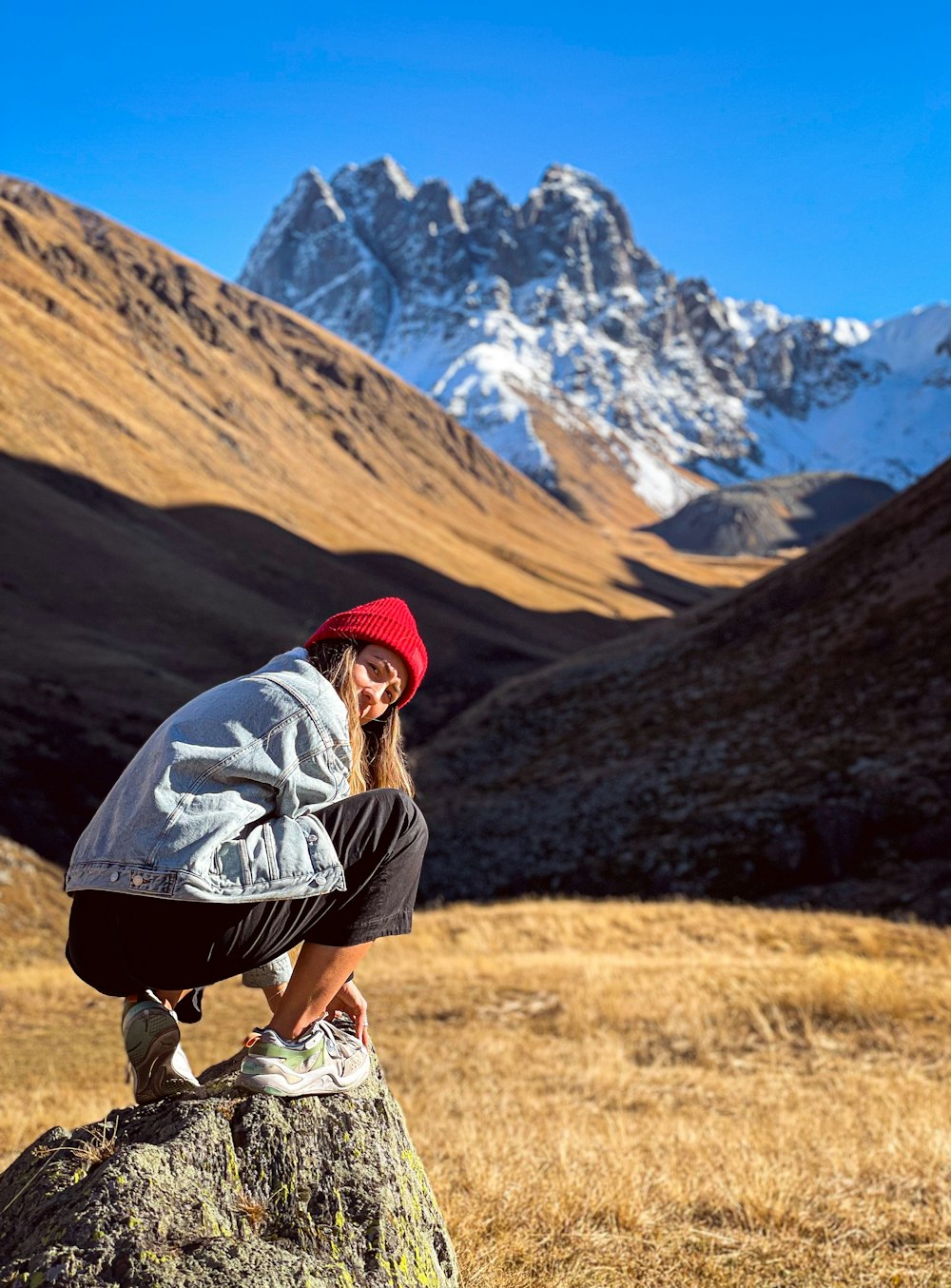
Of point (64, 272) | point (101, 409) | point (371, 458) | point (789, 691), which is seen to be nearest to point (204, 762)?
point (789, 691)

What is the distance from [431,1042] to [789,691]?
2135cm

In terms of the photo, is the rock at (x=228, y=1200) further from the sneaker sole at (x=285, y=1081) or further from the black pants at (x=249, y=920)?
the black pants at (x=249, y=920)

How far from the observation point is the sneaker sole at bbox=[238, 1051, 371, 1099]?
11.8ft

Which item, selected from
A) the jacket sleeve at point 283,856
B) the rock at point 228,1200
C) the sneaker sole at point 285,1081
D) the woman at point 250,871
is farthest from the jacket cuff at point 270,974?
the jacket sleeve at point 283,856

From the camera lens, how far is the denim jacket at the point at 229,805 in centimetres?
340

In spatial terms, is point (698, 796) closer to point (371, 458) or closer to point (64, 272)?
point (64, 272)

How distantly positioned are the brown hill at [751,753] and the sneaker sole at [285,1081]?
18.2 m

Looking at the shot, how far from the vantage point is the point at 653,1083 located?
9.88 metres

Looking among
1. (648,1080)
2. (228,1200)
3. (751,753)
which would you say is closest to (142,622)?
(751,753)

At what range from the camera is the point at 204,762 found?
346 cm

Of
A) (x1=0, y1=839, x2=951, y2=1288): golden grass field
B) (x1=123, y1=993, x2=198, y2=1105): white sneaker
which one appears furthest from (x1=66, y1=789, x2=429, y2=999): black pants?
(x1=0, y1=839, x2=951, y2=1288): golden grass field

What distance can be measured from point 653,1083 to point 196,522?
70.3m

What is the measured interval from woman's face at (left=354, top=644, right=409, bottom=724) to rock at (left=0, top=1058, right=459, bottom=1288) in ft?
4.65

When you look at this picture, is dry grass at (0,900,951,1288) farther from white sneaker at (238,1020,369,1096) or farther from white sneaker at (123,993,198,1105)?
white sneaker at (123,993,198,1105)
